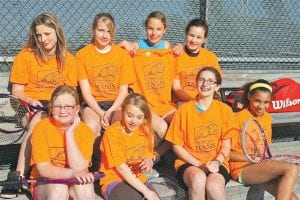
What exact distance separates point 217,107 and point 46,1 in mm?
2361

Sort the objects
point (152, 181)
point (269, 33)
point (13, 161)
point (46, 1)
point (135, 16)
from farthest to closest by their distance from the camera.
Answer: point (269, 33) < point (135, 16) < point (46, 1) < point (13, 161) < point (152, 181)

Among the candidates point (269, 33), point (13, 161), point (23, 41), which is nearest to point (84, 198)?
point (13, 161)

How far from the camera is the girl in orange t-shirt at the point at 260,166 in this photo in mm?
3871

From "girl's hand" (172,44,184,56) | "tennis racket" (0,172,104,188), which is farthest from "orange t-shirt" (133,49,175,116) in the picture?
"tennis racket" (0,172,104,188)

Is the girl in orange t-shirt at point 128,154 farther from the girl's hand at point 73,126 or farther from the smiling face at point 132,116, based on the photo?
the girl's hand at point 73,126

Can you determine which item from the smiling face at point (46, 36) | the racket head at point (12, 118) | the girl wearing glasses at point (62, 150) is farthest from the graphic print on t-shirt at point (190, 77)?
the racket head at point (12, 118)

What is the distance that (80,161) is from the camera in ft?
11.3

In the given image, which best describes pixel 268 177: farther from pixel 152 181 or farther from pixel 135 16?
pixel 135 16

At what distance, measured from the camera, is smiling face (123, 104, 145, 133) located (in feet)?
11.9

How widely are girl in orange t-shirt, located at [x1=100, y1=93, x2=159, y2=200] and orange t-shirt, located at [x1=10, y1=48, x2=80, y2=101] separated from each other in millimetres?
769

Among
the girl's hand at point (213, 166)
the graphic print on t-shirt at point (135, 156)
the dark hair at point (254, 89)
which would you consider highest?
the dark hair at point (254, 89)

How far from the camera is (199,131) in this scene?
13.1 ft

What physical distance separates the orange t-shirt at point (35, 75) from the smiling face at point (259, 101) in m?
1.59

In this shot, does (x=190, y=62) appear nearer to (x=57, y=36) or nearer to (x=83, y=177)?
(x=57, y=36)
